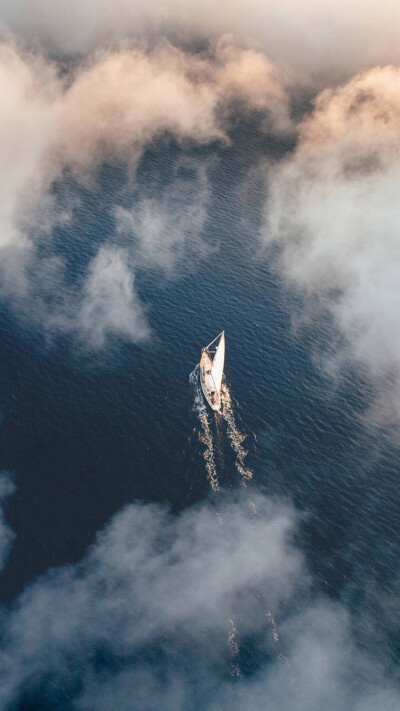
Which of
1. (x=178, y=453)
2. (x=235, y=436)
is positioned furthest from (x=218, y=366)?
(x=178, y=453)

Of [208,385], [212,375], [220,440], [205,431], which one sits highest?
[212,375]

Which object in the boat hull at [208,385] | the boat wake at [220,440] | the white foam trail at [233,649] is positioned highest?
the boat hull at [208,385]

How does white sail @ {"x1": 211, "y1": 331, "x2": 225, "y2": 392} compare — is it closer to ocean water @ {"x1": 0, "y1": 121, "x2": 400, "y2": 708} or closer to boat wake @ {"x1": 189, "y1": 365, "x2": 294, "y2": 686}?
boat wake @ {"x1": 189, "y1": 365, "x2": 294, "y2": 686}

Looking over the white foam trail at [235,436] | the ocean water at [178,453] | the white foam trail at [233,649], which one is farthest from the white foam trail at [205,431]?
the white foam trail at [233,649]

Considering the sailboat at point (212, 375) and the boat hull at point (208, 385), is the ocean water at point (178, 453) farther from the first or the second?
the sailboat at point (212, 375)

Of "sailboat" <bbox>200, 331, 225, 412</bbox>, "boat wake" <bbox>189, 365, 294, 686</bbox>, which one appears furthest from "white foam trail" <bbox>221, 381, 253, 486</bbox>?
"sailboat" <bbox>200, 331, 225, 412</bbox>

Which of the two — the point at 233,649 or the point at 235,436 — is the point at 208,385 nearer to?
the point at 235,436
